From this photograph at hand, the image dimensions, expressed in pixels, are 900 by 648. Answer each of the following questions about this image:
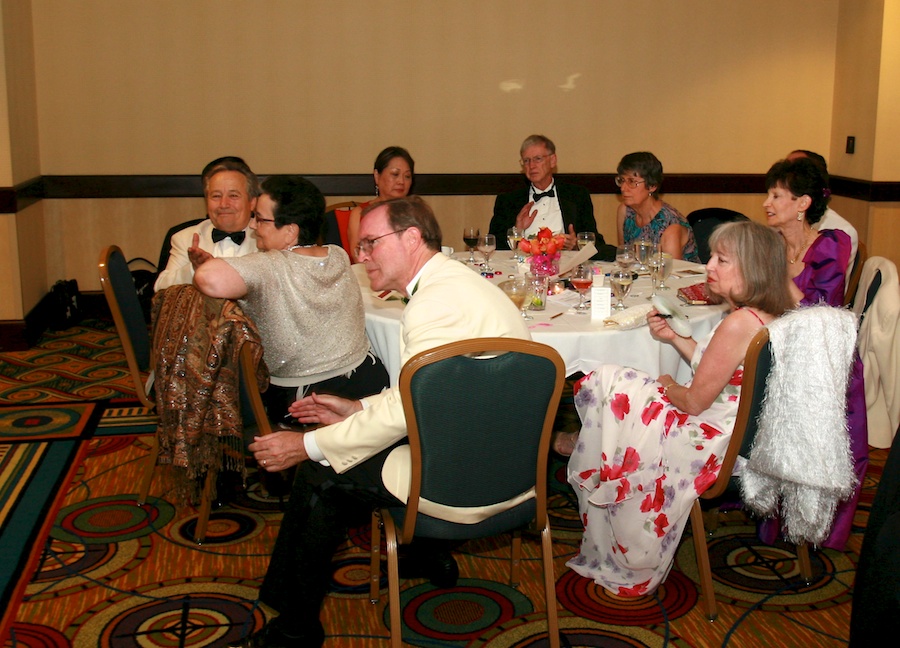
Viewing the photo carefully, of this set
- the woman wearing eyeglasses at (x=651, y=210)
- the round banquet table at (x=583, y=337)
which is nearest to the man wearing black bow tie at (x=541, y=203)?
the woman wearing eyeglasses at (x=651, y=210)

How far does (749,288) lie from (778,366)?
290 mm

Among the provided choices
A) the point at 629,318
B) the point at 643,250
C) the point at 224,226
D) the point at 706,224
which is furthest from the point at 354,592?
the point at 706,224

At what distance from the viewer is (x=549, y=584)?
2.58 metres

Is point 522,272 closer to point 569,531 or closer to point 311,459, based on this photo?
point 569,531

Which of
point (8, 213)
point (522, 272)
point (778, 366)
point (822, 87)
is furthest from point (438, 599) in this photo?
point (822, 87)

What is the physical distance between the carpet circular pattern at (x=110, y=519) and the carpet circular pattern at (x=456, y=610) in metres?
1.09

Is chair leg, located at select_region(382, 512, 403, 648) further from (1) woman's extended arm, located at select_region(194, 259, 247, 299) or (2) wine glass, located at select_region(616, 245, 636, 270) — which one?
(2) wine glass, located at select_region(616, 245, 636, 270)

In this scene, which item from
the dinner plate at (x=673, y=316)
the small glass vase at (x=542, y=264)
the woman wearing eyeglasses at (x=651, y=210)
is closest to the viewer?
the dinner plate at (x=673, y=316)

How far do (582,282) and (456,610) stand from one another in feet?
4.36

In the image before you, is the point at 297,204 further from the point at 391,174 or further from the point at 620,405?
the point at 391,174

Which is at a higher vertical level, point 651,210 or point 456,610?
point 651,210

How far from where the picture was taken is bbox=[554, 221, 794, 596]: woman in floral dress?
2.74 meters

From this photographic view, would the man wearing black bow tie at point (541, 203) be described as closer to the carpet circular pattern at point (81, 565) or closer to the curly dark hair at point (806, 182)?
the curly dark hair at point (806, 182)

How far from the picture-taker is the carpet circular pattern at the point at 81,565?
3045 mm
